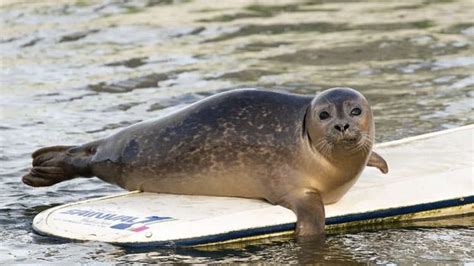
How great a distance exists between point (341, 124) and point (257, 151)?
59cm

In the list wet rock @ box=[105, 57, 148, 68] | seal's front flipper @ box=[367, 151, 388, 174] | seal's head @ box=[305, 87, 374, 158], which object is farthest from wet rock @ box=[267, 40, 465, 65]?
seal's head @ box=[305, 87, 374, 158]

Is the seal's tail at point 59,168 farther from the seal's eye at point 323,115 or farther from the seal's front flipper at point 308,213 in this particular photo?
the seal's eye at point 323,115

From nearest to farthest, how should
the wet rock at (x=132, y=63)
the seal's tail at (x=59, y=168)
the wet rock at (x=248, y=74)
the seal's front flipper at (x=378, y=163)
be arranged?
the seal's front flipper at (x=378, y=163) → the seal's tail at (x=59, y=168) → the wet rock at (x=248, y=74) → the wet rock at (x=132, y=63)

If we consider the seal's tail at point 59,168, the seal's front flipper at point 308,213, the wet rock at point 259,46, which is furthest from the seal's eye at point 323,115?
the wet rock at point 259,46

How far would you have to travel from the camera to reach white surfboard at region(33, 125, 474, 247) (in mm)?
7145

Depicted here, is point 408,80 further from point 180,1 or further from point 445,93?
point 180,1

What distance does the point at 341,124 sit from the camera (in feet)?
23.5

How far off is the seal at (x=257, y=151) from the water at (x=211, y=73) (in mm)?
348

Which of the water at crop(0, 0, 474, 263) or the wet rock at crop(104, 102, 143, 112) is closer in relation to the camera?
the water at crop(0, 0, 474, 263)

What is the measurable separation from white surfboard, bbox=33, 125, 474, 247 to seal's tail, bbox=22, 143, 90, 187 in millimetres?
375

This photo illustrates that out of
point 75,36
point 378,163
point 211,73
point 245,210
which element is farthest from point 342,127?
point 75,36

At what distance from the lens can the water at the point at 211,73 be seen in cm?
723

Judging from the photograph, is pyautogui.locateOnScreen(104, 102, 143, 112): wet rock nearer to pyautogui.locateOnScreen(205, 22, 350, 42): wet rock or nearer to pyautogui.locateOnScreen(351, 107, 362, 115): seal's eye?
pyautogui.locateOnScreen(205, 22, 350, 42): wet rock

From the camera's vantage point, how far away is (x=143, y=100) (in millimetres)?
11906
